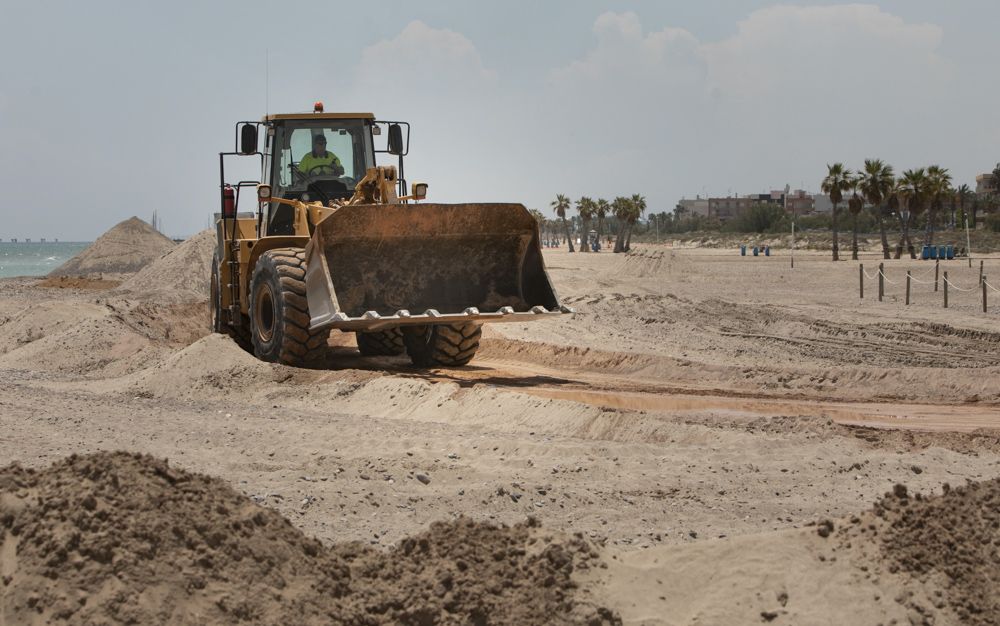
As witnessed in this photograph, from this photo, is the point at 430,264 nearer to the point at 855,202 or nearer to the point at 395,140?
the point at 395,140

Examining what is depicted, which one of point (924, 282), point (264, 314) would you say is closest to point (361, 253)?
point (264, 314)

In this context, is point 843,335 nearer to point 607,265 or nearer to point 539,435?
point 539,435

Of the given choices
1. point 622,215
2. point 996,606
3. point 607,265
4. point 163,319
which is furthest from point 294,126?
point 622,215

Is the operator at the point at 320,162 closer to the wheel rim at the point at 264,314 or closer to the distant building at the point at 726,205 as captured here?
the wheel rim at the point at 264,314

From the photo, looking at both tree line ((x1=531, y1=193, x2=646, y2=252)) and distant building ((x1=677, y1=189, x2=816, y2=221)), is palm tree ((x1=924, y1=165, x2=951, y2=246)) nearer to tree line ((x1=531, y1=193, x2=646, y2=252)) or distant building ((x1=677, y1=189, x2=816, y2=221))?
tree line ((x1=531, y1=193, x2=646, y2=252))

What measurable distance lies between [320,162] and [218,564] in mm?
9870

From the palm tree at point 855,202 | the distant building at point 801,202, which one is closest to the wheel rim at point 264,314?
the palm tree at point 855,202

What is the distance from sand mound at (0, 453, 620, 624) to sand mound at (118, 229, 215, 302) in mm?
24541

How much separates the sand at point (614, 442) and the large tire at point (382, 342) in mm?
488

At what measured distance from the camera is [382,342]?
51.3ft

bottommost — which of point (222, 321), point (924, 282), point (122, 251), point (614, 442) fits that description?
point (614, 442)

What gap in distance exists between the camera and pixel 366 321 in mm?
11828

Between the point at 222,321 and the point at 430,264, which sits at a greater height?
the point at 430,264

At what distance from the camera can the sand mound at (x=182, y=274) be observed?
31109mm
